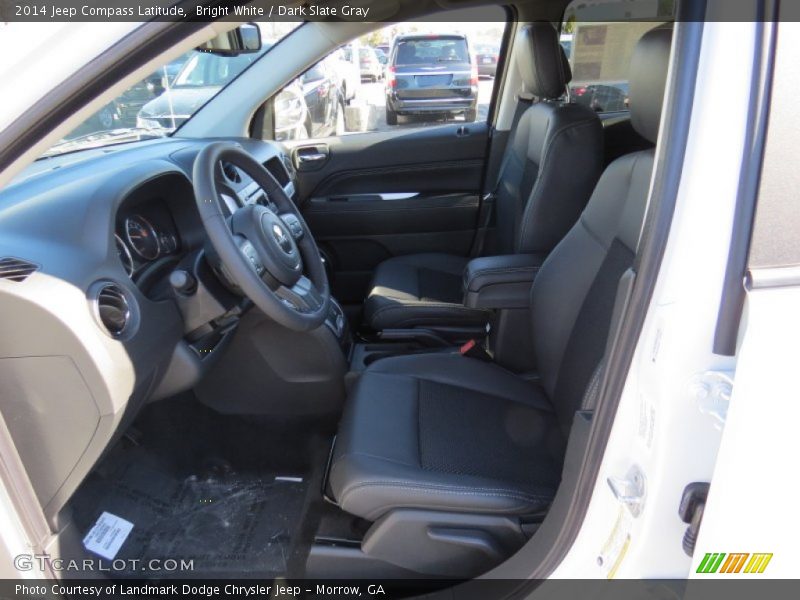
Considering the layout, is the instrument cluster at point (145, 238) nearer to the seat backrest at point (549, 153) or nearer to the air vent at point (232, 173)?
the air vent at point (232, 173)

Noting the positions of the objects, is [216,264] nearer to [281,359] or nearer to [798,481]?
[281,359]

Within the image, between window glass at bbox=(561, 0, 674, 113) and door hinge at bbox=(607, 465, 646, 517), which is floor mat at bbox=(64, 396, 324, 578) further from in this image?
Answer: window glass at bbox=(561, 0, 674, 113)

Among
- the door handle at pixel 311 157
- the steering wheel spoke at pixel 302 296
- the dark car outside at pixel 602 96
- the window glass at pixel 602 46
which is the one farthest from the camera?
the door handle at pixel 311 157

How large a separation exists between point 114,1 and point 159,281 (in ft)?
2.54

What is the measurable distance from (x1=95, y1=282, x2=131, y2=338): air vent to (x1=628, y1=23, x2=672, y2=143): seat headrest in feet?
3.66

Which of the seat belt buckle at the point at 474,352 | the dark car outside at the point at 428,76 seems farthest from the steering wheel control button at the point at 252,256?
the dark car outside at the point at 428,76

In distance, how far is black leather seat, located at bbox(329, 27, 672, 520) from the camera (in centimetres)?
124

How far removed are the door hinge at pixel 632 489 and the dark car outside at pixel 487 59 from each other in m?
2.51

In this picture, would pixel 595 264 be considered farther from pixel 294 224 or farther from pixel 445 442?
pixel 294 224

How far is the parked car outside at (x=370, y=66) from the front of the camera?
12.9 feet

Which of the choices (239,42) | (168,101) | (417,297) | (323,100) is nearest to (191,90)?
(168,101)

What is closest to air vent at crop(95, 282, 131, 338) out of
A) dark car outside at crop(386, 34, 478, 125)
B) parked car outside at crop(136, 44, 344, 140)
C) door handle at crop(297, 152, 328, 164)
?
parked car outside at crop(136, 44, 344, 140)

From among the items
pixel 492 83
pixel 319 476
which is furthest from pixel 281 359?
pixel 492 83
